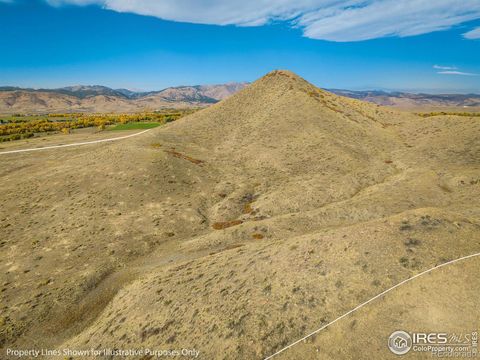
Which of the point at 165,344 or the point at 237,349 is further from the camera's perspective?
the point at 165,344

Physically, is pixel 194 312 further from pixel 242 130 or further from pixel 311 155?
pixel 242 130

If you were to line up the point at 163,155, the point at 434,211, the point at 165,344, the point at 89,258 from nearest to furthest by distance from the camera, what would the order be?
the point at 165,344 < the point at 434,211 < the point at 89,258 < the point at 163,155

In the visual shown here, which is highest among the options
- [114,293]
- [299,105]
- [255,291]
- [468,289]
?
[299,105]

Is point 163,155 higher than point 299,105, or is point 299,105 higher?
point 299,105

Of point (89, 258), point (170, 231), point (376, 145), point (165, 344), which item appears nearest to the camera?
point (165, 344)

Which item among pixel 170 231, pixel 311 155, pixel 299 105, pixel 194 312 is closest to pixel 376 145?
pixel 311 155

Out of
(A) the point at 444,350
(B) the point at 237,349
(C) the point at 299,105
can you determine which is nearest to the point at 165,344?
(B) the point at 237,349

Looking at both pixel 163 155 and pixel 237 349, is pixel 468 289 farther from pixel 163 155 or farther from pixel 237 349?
pixel 163 155
